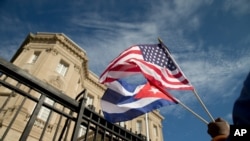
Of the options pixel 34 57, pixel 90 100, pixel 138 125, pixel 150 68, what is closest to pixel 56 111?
pixel 150 68

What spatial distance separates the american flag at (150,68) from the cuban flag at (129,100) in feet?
0.88

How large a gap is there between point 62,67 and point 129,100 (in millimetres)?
17877

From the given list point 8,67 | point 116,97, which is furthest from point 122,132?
point 8,67

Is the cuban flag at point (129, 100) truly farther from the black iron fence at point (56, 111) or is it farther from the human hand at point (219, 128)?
the human hand at point (219, 128)

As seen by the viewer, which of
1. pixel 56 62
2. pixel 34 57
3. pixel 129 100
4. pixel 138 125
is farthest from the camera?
pixel 138 125

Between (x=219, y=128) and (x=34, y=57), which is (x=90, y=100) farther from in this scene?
(x=219, y=128)

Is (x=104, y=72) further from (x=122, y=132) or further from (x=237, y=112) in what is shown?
(x=237, y=112)

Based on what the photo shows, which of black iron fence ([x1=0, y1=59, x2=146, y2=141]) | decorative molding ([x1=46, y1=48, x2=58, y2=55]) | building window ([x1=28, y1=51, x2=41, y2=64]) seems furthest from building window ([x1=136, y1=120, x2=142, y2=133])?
black iron fence ([x1=0, y1=59, x2=146, y2=141])

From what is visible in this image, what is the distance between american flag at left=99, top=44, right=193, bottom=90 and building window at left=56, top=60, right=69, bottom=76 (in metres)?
16.3

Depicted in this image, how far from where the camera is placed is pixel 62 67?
2148 centimetres

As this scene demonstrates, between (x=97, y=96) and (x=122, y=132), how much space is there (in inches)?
897

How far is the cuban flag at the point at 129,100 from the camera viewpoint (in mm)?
4715

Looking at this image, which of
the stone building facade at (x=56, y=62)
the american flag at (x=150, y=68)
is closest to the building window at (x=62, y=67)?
the stone building facade at (x=56, y=62)

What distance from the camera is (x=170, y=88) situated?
16.6 ft
